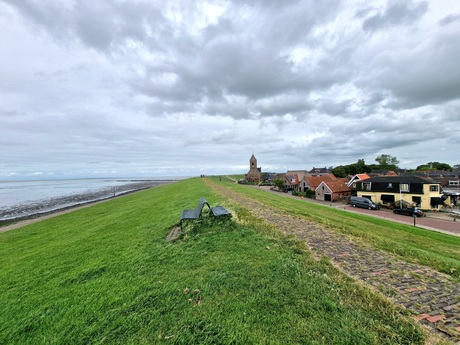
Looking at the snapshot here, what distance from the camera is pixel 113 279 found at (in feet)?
16.5

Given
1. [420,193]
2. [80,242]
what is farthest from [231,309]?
[420,193]

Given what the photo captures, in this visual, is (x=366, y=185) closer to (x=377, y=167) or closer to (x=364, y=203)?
(x=364, y=203)

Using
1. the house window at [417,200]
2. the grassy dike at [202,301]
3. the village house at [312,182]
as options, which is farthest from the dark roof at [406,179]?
the grassy dike at [202,301]

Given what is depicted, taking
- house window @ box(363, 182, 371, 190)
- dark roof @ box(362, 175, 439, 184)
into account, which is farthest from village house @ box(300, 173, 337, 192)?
dark roof @ box(362, 175, 439, 184)

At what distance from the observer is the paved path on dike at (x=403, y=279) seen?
3170mm

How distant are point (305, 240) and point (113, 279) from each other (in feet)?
17.8

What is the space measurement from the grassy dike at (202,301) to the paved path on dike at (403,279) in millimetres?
400

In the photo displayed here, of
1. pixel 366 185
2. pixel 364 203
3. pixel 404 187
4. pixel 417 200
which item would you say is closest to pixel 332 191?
pixel 366 185

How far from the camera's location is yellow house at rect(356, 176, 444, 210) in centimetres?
3150

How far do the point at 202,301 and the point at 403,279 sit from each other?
4.15 m

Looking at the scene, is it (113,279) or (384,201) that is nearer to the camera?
(113,279)

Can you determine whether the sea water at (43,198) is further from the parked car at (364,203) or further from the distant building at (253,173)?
the parked car at (364,203)

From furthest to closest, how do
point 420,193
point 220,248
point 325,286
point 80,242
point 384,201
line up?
point 384,201, point 420,193, point 80,242, point 220,248, point 325,286

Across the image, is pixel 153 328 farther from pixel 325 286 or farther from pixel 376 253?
pixel 376 253
